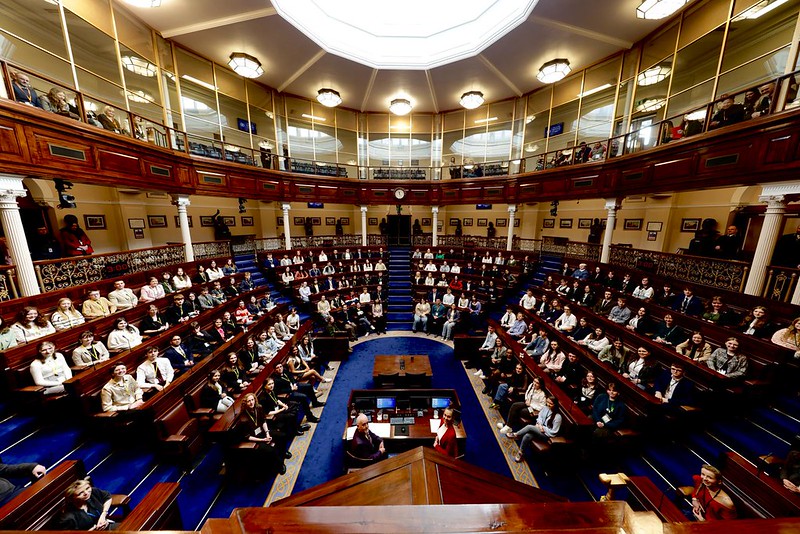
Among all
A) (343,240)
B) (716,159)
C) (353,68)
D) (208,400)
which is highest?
(353,68)

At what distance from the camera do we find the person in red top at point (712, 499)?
9.12ft

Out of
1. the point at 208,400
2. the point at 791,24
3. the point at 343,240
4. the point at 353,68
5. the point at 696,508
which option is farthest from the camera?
the point at 343,240

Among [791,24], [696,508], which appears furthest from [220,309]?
[791,24]

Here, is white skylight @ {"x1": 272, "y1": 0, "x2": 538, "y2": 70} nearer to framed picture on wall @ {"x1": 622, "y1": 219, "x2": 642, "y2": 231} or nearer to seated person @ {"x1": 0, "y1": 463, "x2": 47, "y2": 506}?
framed picture on wall @ {"x1": 622, "y1": 219, "x2": 642, "y2": 231}

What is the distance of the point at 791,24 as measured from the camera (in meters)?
6.68

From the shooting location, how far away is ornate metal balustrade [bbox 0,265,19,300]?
15.6ft

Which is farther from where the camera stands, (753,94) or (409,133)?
(409,133)

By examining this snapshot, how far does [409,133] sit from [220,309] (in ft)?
40.3

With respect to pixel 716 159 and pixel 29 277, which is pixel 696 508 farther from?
pixel 29 277

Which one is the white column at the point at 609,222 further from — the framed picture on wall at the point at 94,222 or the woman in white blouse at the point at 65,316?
the framed picture on wall at the point at 94,222

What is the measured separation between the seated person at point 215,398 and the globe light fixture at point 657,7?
12157 mm

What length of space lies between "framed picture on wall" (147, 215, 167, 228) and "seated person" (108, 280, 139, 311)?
6289 mm

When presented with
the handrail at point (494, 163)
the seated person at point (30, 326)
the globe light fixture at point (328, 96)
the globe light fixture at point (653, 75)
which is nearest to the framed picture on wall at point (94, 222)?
the handrail at point (494, 163)

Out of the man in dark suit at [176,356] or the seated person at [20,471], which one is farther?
the man in dark suit at [176,356]
